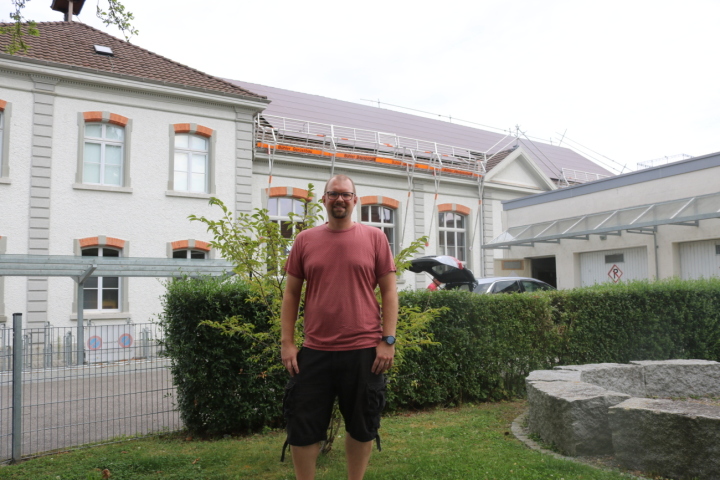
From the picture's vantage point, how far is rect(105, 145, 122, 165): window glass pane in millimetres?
16141

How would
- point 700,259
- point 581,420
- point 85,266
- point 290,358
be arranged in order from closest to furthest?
1. point 290,358
2. point 581,420
3. point 85,266
4. point 700,259

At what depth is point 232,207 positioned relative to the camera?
693 inches

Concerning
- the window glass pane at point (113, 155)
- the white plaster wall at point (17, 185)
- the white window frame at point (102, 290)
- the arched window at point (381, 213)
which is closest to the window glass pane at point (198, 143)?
the window glass pane at point (113, 155)

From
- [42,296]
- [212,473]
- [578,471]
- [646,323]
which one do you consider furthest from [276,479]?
[42,296]

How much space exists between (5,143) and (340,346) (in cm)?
1447

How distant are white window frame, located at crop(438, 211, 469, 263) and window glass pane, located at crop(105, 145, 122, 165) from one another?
39.1ft

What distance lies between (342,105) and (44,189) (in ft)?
50.6

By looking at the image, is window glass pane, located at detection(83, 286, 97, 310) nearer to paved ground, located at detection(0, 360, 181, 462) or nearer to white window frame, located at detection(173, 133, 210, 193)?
white window frame, located at detection(173, 133, 210, 193)

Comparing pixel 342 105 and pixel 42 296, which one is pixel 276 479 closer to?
pixel 42 296

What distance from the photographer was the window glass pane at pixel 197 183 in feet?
56.7

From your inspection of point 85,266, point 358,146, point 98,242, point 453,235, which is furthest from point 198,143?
point 453,235

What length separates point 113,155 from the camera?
16219 millimetres

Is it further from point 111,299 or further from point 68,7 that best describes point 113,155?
point 68,7

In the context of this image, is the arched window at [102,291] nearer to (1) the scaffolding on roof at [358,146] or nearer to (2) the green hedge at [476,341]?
(1) the scaffolding on roof at [358,146]
